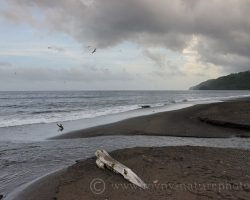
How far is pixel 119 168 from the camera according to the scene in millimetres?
5410

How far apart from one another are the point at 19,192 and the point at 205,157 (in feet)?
18.8

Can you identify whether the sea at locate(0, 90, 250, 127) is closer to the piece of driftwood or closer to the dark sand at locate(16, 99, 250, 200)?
the dark sand at locate(16, 99, 250, 200)

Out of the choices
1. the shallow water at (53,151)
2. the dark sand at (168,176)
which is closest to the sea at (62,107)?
the shallow water at (53,151)

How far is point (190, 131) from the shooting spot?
1311 centimetres

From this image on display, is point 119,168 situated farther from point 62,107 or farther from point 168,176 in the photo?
point 62,107

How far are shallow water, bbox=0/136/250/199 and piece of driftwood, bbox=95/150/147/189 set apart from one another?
6.81 feet

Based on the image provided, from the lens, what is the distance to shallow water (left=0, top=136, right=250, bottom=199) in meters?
6.66

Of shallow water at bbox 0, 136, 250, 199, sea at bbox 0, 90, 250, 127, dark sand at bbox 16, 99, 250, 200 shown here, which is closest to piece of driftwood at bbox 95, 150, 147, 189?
dark sand at bbox 16, 99, 250, 200

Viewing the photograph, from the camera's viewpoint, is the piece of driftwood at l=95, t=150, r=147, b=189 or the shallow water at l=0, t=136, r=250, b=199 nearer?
the piece of driftwood at l=95, t=150, r=147, b=189

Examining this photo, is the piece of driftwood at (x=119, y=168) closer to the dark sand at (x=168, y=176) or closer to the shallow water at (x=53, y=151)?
the dark sand at (x=168, y=176)

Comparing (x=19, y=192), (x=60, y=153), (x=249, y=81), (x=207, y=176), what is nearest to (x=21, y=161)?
(x=60, y=153)

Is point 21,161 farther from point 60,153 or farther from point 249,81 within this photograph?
point 249,81

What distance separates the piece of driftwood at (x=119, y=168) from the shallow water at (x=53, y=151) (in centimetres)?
207

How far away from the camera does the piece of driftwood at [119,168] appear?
194 inches
